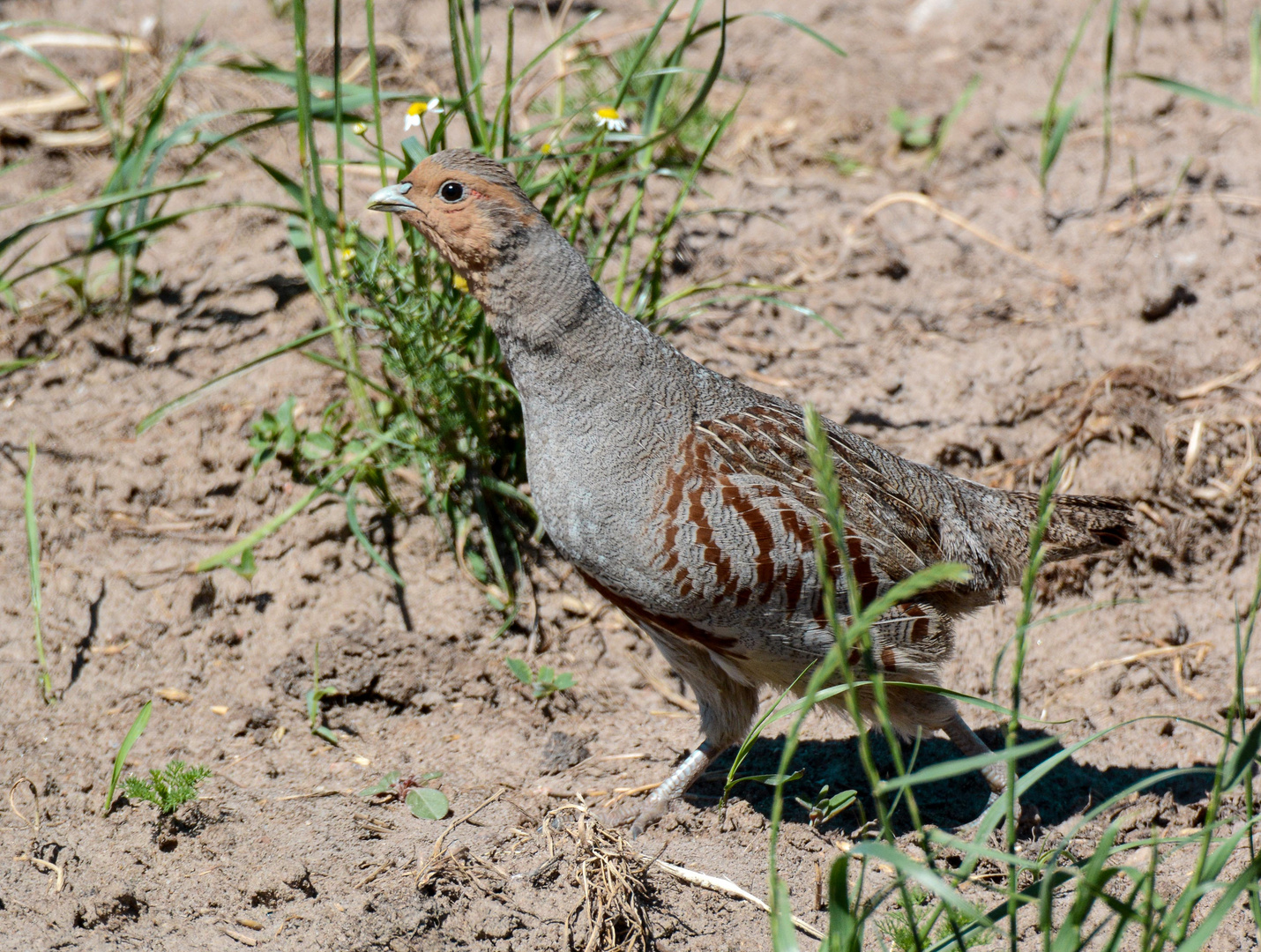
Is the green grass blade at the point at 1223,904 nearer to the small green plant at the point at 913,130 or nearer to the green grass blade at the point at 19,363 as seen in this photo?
the green grass blade at the point at 19,363

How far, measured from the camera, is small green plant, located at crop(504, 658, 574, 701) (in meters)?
3.75

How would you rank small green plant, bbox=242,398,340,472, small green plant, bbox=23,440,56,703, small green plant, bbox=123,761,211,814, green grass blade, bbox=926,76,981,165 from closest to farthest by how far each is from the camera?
small green plant, bbox=123,761,211,814 < small green plant, bbox=23,440,56,703 < small green plant, bbox=242,398,340,472 < green grass blade, bbox=926,76,981,165

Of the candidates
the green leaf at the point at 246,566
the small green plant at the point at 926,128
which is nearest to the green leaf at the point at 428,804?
the green leaf at the point at 246,566

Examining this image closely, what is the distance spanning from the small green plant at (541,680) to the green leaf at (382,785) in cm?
53

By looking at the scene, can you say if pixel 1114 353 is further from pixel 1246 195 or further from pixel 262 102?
pixel 262 102

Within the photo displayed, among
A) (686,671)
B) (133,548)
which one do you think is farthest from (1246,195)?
(133,548)

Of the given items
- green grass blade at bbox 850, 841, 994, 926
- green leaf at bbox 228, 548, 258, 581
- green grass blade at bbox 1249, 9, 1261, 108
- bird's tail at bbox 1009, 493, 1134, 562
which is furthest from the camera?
green grass blade at bbox 1249, 9, 1261, 108

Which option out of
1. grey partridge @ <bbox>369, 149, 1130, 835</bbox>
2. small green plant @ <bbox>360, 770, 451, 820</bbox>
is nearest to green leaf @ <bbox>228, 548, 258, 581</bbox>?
small green plant @ <bbox>360, 770, 451, 820</bbox>

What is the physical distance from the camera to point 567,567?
420 cm

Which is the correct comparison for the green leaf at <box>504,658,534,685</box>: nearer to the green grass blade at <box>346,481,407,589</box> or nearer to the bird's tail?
the green grass blade at <box>346,481,407,589</box>

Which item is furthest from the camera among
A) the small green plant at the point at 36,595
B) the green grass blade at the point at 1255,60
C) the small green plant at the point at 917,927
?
the green grass blade at the point at 1255,60

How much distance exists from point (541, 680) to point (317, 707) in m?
0.73

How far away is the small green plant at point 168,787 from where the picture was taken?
9.98 ft

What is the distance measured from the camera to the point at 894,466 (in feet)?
11.4
